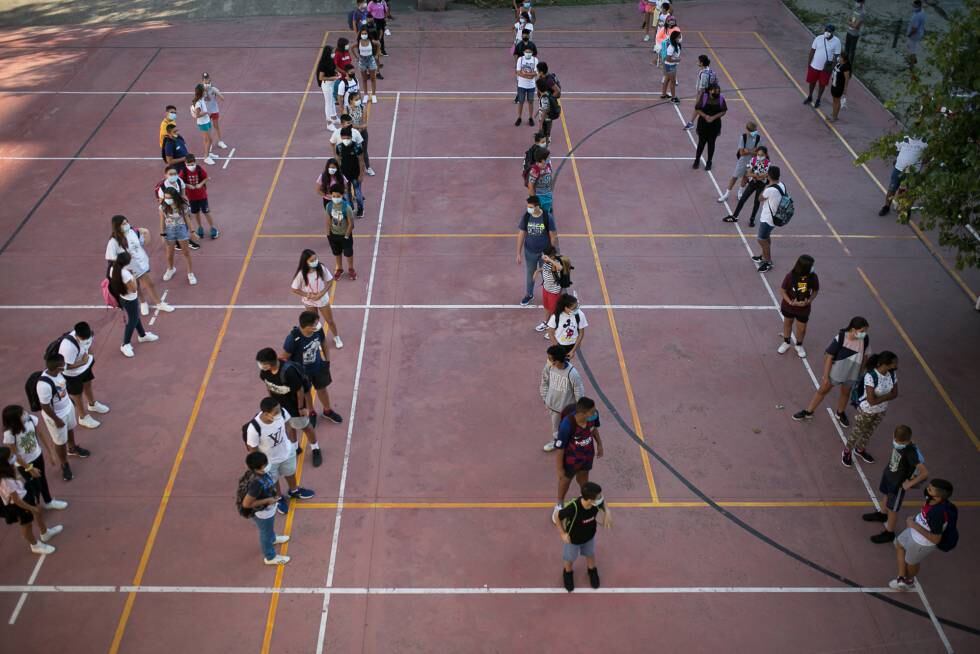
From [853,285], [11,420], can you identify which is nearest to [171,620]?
[11,420]

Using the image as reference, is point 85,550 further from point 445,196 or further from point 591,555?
point 445,196

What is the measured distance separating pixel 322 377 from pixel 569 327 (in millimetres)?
3341

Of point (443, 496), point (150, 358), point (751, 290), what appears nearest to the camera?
point (443, 496)

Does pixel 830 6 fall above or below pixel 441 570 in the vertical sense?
above

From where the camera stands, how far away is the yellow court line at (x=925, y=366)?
1192cm

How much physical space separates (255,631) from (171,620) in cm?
97

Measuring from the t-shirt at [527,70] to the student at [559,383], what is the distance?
11.2 meters

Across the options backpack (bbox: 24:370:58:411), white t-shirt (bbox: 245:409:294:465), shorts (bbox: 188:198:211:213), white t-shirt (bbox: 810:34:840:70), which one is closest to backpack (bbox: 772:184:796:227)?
white t-shirt (bbox: 810:34:840:70)

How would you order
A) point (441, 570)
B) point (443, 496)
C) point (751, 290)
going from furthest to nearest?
point (751, 290), point (443, 496), point (441, 570)

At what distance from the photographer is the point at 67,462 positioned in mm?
10898

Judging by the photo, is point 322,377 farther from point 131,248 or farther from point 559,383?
point 131,248

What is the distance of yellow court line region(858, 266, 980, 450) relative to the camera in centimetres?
1192

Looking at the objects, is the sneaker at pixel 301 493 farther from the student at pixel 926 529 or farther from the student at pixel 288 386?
the student at pixel 926 529

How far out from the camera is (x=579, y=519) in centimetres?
873
